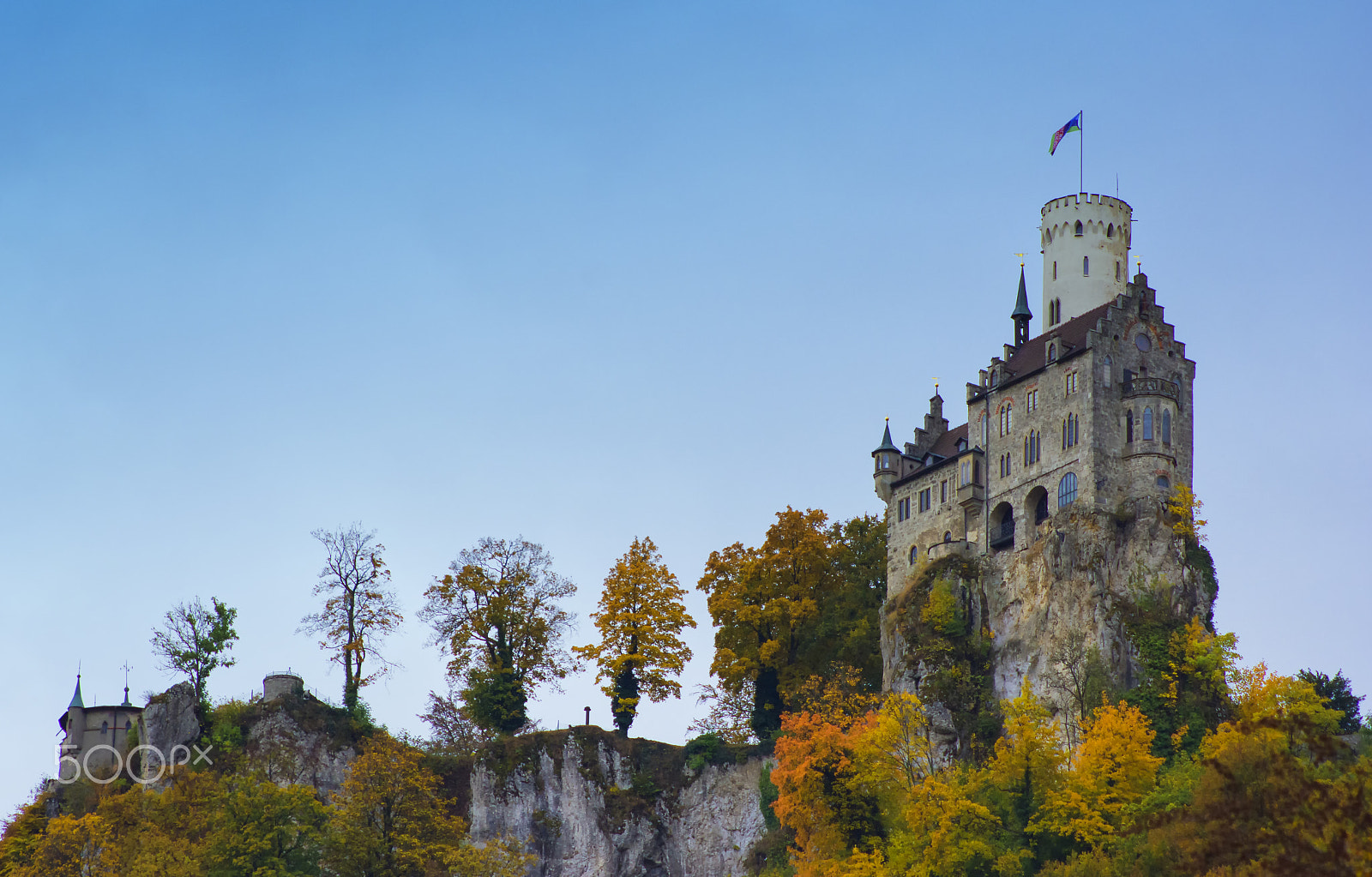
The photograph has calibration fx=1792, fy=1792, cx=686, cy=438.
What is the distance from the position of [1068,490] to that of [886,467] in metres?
13.4

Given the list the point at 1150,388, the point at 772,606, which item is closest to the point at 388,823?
the point at 772,606

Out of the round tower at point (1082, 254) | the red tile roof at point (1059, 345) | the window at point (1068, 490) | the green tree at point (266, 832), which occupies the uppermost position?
the round tower at point (1082, 254)

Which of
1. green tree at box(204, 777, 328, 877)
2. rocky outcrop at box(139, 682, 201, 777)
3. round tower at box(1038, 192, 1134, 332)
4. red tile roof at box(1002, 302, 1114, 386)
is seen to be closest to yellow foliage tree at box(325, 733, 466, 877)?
green tree at box(204, 777, 328, 877)

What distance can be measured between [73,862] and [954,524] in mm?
39620

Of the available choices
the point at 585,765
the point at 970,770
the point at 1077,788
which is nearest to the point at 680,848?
the point at 585,765

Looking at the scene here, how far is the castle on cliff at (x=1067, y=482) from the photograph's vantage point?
7144 cm

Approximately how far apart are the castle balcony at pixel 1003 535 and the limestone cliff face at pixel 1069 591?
70cm

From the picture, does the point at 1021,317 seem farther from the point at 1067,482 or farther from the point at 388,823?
the point at 388,823

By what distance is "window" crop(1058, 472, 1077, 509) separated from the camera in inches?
2916

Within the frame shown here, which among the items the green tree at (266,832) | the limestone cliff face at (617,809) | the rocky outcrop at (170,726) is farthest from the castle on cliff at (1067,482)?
the rocky outcrop at (170,726)

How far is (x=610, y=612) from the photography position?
3216 inches

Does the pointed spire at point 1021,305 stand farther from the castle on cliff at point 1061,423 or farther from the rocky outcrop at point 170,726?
the rocky outcrop at point 170,726

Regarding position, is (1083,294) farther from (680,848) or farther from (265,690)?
(265,690)

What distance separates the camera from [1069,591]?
72.1m
